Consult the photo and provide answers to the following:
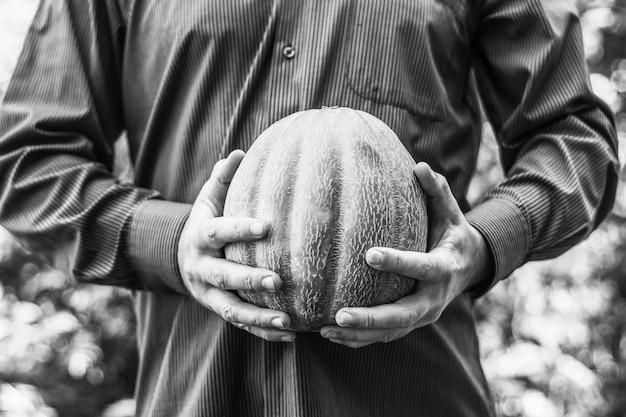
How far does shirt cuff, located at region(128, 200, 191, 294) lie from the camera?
64.9 inches

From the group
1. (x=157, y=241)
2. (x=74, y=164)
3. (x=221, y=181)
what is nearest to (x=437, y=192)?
(x=221, y=181)

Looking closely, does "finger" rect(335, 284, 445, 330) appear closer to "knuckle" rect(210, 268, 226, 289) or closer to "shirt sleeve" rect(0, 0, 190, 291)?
"knuckle" rect(210, 268, 226, 289)

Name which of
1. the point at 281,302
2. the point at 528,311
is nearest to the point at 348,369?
the point at 281,302

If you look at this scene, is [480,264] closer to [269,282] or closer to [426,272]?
[426,272]

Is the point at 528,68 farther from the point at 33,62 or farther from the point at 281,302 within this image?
the point at 33,62

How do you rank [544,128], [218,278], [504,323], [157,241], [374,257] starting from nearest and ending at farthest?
[374,257] → [218,278] → [157,241] → [544,128] → [504,323]

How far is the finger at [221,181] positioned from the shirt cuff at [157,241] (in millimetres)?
144

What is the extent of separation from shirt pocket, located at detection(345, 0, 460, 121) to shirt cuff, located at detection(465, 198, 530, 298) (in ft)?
0.82

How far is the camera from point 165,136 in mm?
1848

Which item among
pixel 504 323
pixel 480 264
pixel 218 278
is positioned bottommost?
pixel 504 323

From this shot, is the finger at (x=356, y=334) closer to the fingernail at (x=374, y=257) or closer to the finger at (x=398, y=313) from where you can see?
the finger at (x=398, y=313)

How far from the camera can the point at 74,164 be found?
179 centimetres

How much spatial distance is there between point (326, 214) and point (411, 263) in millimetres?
173

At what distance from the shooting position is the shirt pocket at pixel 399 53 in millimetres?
1736
